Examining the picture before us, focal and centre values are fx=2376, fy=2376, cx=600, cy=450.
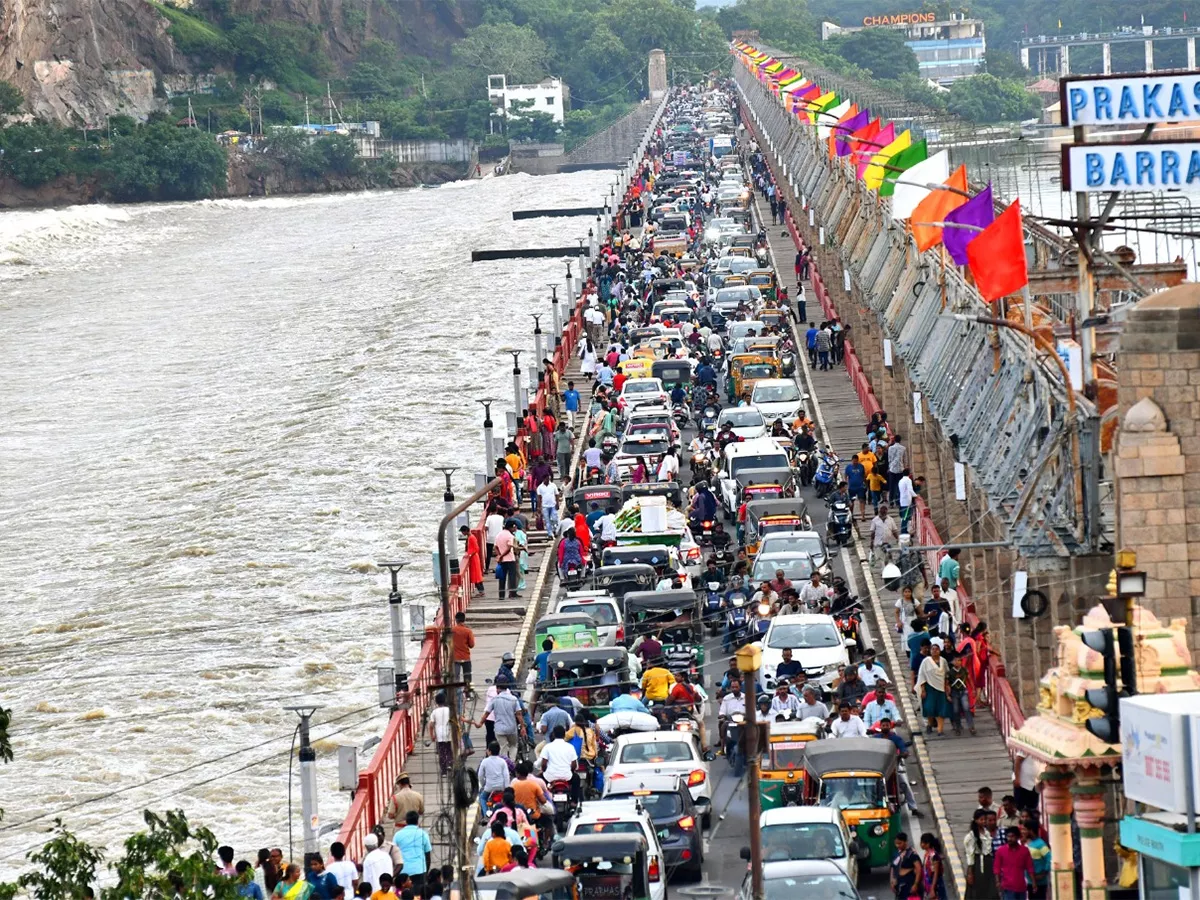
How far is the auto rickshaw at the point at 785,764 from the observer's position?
2678 cm

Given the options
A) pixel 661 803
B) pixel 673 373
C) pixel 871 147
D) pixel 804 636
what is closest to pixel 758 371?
pixel 673 373

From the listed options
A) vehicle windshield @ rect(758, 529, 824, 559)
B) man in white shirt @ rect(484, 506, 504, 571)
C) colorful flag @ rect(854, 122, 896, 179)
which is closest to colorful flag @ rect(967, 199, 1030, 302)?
vehicle windshield @ rect(758, 529, 824, 559)

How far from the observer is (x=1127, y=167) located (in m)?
23.9

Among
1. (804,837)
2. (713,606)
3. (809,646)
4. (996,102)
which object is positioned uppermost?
(996,102)

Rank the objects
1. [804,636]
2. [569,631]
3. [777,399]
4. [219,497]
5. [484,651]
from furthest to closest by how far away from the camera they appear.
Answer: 1. [219,497]
2. [777,399]
3. [484,651]
4. [569,631]
5. [804,636]

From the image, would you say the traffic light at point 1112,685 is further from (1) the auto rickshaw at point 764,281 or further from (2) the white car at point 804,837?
(1) the auto rickshaw at point 764,281

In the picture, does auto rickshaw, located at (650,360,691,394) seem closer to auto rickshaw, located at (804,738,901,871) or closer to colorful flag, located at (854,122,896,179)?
colorful flag, located at (854,122,896,179)

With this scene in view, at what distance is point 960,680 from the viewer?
30.0m

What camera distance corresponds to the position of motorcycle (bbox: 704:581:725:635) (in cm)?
3553

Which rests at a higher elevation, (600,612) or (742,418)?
(742,418)

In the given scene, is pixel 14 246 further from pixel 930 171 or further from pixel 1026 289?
pixel 1026 289

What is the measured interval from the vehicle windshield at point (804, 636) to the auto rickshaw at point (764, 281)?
39.5m

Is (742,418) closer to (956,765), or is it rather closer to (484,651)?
(484,651)

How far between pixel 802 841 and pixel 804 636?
27.7 feet
